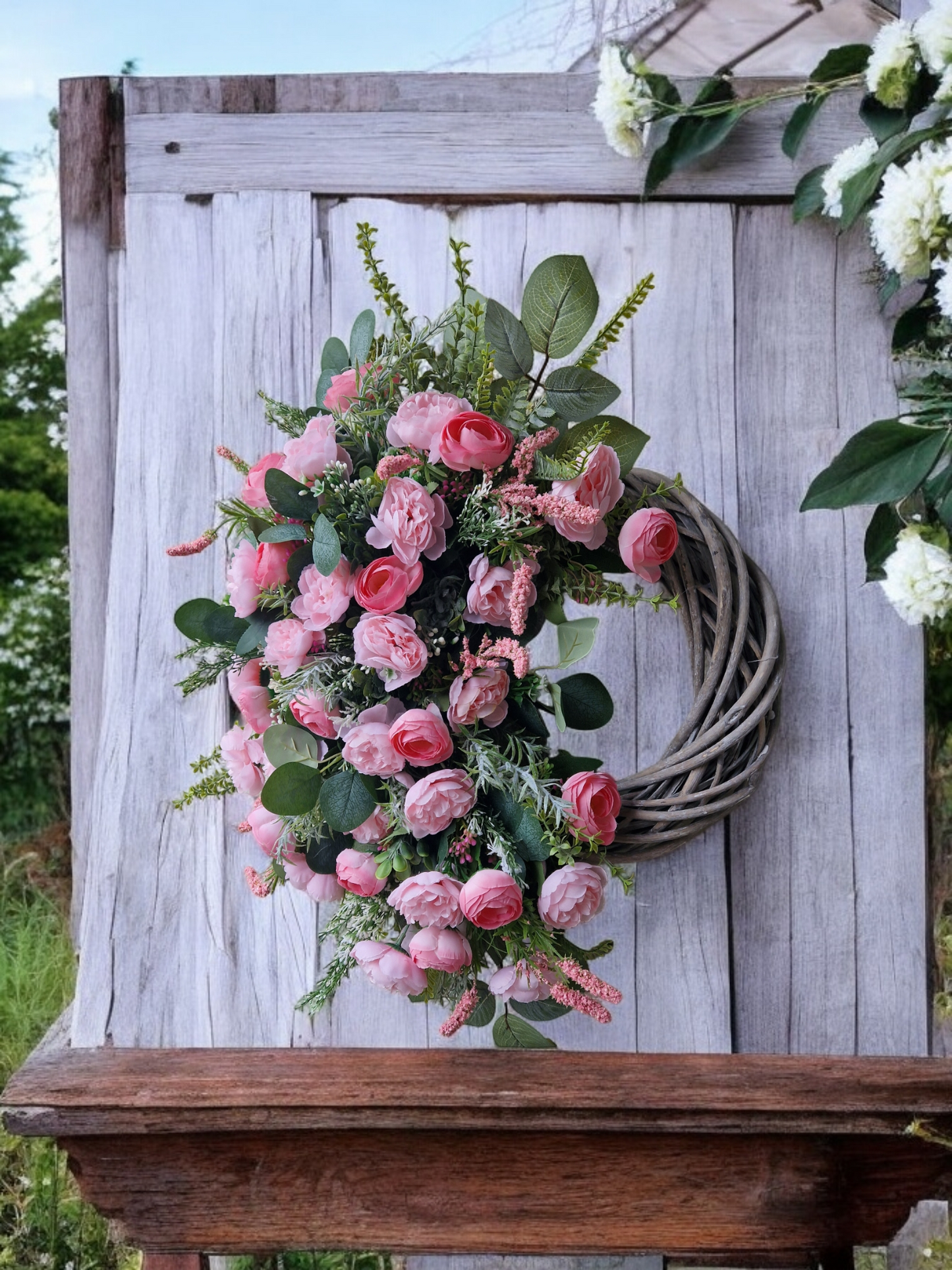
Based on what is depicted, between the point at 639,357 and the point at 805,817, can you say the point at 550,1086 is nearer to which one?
the point at 805,817

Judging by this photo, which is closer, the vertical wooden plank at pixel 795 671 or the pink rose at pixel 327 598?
the pink rose at pixel 327 598

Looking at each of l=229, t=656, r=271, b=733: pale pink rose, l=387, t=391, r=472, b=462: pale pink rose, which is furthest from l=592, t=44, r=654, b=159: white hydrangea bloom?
l=229, t=656, r=271, b=733: pale pink rose

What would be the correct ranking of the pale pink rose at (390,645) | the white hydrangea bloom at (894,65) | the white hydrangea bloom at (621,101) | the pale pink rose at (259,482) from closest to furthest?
1. the pale pink rose at (390,645)
2. the pale pink rose at (259,482)
3. the white hydrangea bloom at (894,65)
4. the white hydrangea bloom at (621,101)

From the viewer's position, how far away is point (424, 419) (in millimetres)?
980

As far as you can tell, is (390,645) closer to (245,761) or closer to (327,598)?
(327,598)

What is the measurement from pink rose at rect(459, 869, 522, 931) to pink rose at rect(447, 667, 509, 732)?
0.50ft

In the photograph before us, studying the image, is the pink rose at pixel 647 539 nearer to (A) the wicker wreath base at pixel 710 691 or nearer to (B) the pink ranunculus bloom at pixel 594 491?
(B) the pink ranunculus bloom at pixel 594 491

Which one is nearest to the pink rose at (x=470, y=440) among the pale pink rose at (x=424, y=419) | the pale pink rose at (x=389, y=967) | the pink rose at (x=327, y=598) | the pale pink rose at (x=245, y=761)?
the pale pink rose at (x=424, y=419)

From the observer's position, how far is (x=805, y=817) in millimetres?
1362

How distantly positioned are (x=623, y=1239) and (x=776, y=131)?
1482mm

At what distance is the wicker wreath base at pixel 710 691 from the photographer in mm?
1134

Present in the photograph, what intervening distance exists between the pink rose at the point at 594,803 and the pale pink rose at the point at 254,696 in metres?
0.34

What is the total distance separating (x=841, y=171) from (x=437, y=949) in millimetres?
1108

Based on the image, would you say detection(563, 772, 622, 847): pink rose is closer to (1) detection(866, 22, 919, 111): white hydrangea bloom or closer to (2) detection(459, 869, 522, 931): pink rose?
(2) detection(459, 869, 522, 931): pink rose
